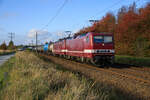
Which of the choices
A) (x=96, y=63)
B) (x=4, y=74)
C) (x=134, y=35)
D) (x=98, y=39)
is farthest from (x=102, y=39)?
(x=134, y=35)

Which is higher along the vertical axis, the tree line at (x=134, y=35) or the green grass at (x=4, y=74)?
the tree line at (x=134, y=35)

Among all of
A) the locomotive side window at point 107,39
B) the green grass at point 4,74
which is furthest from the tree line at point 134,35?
the green grass at point 4,74

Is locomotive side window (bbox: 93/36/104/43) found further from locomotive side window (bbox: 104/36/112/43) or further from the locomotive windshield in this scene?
locomotive side window (bbox: 104/36/112/43)

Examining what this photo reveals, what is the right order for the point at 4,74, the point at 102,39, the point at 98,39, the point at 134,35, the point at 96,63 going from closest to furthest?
1. the point at 4,74
2. the point at 98,39
3. the point at 102,39
4. the point at 96,63
5. the point at 134,35

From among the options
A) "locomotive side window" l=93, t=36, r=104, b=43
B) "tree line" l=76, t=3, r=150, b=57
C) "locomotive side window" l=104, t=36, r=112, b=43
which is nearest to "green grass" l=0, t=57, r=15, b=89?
"locomotive side window" l=93, t=36, r=104, b=43

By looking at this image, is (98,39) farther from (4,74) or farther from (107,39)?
Answer: (4,74)

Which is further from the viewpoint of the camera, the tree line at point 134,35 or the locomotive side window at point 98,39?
the tree line at point 134,35

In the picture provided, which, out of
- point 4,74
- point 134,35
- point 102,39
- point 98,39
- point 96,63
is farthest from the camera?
point 134,35

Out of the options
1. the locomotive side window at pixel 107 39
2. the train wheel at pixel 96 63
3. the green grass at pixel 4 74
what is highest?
the locomotive side window at pixel 107 39

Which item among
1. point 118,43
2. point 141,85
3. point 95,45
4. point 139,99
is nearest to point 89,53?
point 95,45

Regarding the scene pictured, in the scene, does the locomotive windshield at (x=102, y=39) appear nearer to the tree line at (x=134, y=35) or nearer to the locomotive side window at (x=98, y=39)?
the locomotive side window at (x=98, y=39)

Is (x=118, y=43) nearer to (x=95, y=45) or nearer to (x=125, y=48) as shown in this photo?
(x=125, y=48)

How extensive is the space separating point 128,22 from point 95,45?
17304mm

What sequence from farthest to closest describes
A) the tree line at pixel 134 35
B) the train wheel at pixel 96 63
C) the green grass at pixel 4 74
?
the tree line at pixel 134 35 → the train wheel at pixel 96 63 → the green grass at pixel 4 74
